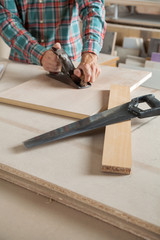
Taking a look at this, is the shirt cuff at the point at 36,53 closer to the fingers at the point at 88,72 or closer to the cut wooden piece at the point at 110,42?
the fingers at the point at 88,72

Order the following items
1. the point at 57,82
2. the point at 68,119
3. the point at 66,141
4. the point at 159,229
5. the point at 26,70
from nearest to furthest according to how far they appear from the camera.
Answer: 1. the point at 159,229
2. the point at 66,141
3. the point at 68,119
4. the point at 57,82
5. the point at 26,70

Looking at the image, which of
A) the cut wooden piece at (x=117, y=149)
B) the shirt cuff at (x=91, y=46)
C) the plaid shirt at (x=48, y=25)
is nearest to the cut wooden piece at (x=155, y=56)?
the plaid shirt at (x=48, y=25)

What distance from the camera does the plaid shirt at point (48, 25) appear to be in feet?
3.84

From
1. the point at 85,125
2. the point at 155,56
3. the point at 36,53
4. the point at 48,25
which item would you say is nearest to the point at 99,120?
the point at 85,125

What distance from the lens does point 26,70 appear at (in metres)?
1.15

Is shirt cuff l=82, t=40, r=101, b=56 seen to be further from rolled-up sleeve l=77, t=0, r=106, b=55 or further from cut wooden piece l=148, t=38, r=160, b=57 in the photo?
cut wooden piece l=148, t=38, r=160, b=57

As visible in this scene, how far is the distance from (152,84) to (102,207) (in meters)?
0.66

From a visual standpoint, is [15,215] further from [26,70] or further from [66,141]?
[26,70]

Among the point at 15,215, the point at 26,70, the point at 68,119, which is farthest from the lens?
the point at 26,70

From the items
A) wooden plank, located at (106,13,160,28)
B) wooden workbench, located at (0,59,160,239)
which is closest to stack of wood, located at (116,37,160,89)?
wooden plank, located at (106,13,160,28)

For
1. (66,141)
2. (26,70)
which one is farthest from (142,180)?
(26,70)

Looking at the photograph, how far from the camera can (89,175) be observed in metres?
0.55

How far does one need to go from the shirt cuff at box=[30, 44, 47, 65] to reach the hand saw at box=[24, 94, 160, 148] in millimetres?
537

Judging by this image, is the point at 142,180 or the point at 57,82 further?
the point at 57,82
